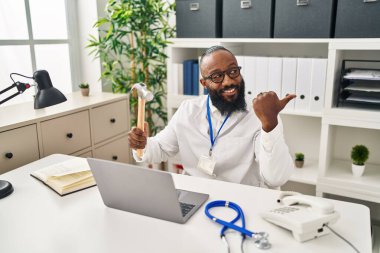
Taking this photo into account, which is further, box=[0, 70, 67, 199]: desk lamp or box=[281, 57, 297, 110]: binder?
box=[281, 57, 297, 110]: binder

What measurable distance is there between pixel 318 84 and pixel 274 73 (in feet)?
0.94

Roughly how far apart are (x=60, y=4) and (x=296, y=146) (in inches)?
85.7

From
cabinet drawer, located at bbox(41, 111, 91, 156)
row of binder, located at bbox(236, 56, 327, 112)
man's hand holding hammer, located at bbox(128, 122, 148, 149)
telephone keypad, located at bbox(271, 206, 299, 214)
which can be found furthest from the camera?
row of binder, located at bbox(236, 56, 327, 112)

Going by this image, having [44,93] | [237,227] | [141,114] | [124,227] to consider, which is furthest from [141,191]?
[44,93]

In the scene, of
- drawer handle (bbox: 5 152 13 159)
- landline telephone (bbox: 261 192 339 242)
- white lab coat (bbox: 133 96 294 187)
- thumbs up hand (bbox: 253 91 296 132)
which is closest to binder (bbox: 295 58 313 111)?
white lab coat (bbox: 133 96 294 187)

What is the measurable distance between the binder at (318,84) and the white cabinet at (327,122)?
0.8 inches

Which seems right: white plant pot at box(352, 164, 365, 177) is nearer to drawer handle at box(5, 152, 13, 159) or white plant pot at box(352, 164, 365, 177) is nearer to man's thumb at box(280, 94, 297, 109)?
man's thumb at box(280, 94, 297, 109)

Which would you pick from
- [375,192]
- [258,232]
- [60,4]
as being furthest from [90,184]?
[60,4]

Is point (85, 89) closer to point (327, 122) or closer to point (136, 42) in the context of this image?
point (136, 42)

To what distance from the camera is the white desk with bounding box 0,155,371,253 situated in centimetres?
102

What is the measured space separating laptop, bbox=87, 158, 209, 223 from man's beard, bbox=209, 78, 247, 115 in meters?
0.55

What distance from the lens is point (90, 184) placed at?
1.46 meters

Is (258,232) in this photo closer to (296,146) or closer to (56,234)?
(56,234)

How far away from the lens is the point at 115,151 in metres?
2.57
